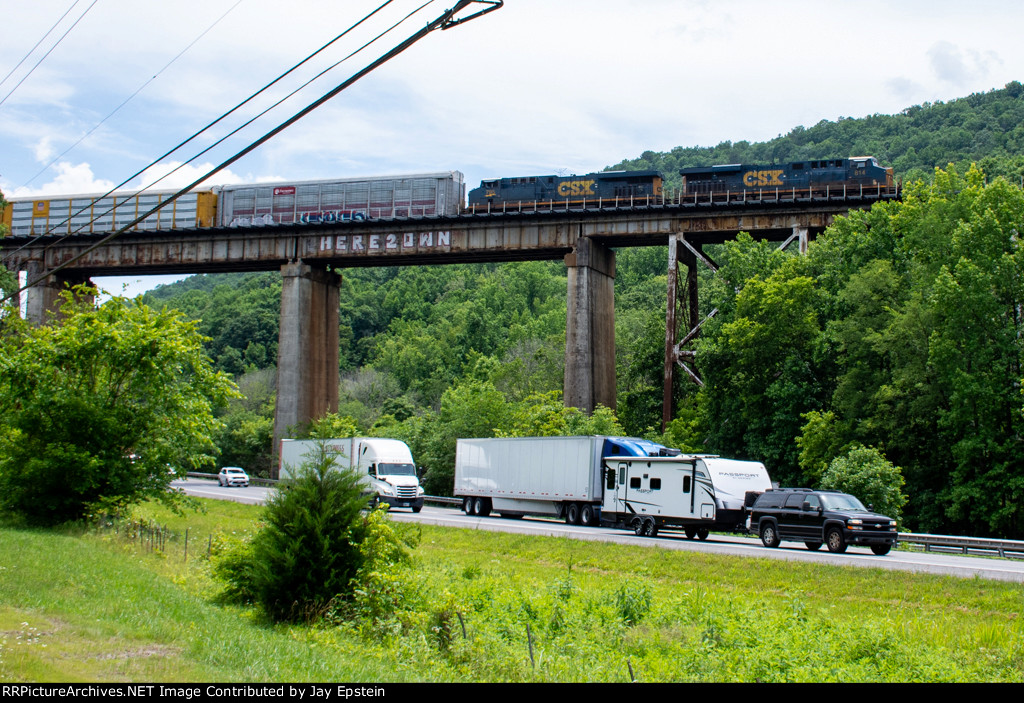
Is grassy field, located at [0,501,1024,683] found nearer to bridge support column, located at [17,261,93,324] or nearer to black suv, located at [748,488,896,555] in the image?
black suv, located at [748,488,896,555]

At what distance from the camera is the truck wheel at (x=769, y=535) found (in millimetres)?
29531

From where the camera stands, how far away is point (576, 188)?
57.6m

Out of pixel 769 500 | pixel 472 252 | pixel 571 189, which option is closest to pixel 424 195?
pixel 472 252

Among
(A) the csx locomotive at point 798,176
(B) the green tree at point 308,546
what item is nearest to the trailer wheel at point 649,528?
(B) the green tree at point 308,546

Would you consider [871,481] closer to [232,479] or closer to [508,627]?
[508,627]

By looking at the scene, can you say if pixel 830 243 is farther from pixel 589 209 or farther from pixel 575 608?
pixel 575 608

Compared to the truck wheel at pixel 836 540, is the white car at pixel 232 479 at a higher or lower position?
lower

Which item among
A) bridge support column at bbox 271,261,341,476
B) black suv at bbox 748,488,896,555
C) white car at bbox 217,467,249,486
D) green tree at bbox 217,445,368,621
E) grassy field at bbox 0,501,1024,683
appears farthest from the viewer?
white car at bbox 217,467,249,486

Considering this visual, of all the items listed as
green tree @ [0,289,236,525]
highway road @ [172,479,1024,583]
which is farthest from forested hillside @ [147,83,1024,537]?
green tree @ [0,289,236,525]

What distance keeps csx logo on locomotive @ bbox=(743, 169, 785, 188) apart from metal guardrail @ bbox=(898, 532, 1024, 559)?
26.6 meters

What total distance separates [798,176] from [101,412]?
1561 inches

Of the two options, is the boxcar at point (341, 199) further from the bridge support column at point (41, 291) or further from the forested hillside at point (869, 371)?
the forested hillside at point (869, 371)

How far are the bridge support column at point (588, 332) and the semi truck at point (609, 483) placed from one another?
34.7 ft

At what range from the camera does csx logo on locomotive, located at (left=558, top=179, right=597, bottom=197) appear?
187ft
